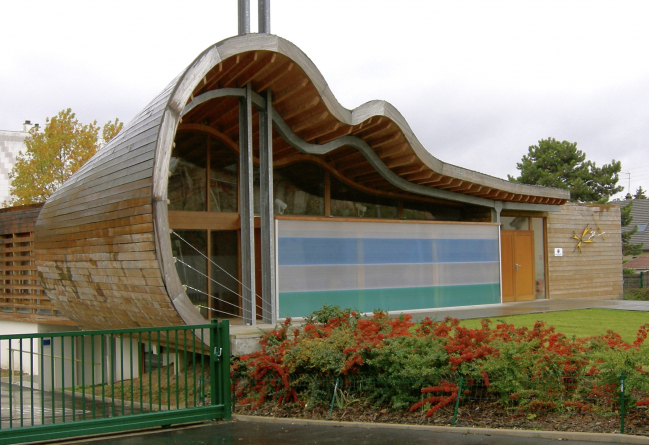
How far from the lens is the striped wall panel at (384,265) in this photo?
12523 millimetres

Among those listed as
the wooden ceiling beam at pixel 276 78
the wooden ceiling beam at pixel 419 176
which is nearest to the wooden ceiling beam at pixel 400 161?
the wooden ceiling beam at pixel 419 176

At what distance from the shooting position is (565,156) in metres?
39.3

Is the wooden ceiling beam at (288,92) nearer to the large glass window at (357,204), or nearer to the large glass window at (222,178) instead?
the large glass window at (222,178)

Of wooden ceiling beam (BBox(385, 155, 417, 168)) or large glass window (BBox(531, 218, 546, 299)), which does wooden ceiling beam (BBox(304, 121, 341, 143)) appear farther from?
large glass window (BBox(531, 218, 546, 299))

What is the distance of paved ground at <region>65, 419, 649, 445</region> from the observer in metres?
5.82

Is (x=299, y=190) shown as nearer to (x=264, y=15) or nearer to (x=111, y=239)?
(x=264, y=15)

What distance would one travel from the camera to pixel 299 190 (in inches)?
571

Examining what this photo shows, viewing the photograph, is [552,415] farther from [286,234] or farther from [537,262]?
[537,262]

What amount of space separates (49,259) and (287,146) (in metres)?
5.38

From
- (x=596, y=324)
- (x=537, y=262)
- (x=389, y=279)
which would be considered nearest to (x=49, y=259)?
(x=389, y=279)

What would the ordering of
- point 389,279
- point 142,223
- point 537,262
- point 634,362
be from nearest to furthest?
point 634,362 < point 142,223 < point 389,279 < point 537,262

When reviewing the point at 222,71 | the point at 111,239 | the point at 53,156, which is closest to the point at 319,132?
the point at 222,71

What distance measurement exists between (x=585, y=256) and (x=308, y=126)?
1144 centimetres

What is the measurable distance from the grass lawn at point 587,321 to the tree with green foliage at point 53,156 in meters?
21.8
